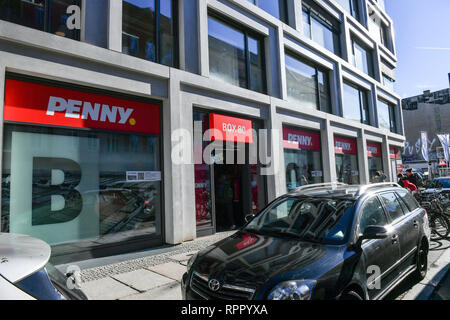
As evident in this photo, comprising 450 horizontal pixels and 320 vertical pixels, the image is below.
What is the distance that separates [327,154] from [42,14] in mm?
11821

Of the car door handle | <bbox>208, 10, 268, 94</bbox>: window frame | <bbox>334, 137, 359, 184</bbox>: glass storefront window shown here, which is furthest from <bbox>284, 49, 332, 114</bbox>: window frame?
the car door handle

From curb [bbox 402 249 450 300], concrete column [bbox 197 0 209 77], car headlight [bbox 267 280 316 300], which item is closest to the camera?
car headlight [bbox 267 280 316 300]

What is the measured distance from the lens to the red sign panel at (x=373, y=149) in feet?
59.1

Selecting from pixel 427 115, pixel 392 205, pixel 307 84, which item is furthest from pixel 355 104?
pixel 427 115

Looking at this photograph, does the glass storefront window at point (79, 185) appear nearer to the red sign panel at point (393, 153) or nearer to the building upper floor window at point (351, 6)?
the building upper floor window at point (351, 6)

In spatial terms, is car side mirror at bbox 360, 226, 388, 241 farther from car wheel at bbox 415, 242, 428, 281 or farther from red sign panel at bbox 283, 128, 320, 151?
red sign panel at bbox 283, 128, 320, 151

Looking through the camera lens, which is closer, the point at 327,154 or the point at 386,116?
Result: the point at 327,154

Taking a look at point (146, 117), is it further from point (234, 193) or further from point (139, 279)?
point (234, 193)

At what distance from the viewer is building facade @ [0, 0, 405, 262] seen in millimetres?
5508

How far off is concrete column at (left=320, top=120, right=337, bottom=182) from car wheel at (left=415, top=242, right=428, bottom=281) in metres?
8.54

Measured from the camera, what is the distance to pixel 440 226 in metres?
7.68

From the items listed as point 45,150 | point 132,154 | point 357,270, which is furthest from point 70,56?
point 357,270

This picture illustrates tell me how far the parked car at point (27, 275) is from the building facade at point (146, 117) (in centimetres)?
431

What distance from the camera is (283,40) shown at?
11461 mm
